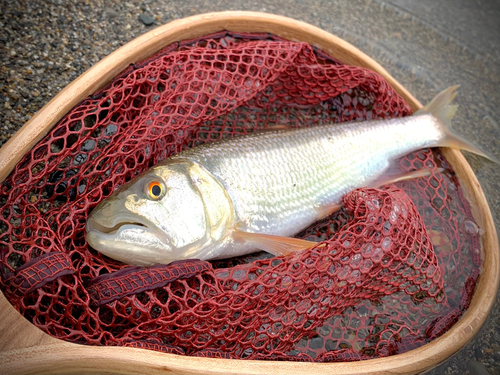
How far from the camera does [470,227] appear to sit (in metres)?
2.82

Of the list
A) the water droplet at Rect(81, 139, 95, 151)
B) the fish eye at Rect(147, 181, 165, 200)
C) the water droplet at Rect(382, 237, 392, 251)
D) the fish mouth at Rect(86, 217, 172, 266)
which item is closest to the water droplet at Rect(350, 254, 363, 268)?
the water droplet at Rect(382, 237, 392, 251)

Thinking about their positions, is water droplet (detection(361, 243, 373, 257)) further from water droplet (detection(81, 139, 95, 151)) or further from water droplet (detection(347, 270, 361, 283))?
water droplet (detection(81, 139, 95, 151))

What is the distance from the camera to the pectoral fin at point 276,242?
2289 mm

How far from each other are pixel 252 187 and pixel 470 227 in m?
1.61

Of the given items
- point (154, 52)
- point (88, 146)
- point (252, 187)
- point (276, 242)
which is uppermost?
point (154, 52)

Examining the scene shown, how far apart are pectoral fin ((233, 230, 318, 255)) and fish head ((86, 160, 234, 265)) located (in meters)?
0.15

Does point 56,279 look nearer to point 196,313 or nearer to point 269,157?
point 196,313

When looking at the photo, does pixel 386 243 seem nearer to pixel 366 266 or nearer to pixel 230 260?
pixel 366 266

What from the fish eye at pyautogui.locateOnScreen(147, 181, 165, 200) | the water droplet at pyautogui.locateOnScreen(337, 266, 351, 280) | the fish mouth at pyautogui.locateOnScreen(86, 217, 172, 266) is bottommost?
the water droplet at pyautogui.locateOnScreen(337, 266, 351, 280)

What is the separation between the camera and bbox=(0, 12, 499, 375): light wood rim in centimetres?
157

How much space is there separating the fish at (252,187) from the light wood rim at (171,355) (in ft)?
1.54

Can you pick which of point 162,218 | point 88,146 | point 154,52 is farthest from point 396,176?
point 88,146

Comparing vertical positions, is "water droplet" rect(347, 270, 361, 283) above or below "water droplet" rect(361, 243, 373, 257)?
below

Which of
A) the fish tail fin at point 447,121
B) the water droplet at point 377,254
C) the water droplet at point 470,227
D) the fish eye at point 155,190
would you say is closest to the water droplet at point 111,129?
the fish eye at point 155,190
